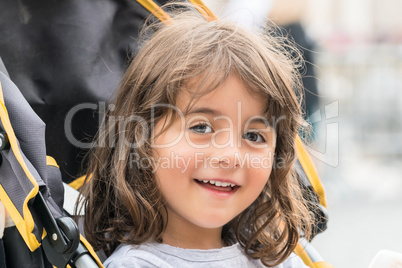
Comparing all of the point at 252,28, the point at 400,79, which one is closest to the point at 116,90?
the point at 252,28

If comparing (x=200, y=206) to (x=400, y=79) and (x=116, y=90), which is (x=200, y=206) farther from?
(x=400, y=79)

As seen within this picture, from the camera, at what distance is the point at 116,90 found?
150 cm

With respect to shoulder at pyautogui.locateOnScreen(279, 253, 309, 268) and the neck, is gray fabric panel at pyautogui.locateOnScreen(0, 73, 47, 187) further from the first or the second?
shoulder at pyautogui.locateOnScreen(279, 253, 309, 268)

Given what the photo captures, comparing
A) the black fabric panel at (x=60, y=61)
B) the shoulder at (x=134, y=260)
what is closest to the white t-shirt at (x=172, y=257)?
the shoulder at (x=134, y=260)

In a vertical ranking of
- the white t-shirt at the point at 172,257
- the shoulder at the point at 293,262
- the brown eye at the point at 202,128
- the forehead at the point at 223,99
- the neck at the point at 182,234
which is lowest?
the shoulder at the point at 293,262

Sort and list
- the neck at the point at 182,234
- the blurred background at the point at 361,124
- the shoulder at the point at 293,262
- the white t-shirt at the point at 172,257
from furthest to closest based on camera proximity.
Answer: the blurred background at the point at 361,124, the shoulder at the point at 293,262, the neck at the point at 182,234, the white t-shirt at the point at 172,257

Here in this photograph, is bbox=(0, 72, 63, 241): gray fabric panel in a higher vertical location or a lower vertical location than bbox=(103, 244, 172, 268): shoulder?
higher

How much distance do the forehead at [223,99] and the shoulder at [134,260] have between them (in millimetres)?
309

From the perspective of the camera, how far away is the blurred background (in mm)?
4020

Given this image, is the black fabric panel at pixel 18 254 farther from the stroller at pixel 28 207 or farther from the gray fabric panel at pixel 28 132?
the gray fabric panel at pixel 28 132

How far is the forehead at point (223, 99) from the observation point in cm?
124

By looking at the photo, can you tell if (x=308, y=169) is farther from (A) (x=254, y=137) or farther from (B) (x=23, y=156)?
(B) (x=23, y=156)

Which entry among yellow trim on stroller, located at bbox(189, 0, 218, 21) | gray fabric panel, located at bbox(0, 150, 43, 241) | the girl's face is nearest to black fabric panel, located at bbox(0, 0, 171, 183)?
yellow trim on stroller, located at bbox(189, 0, 218, 21)

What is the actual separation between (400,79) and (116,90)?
18.6 feet
